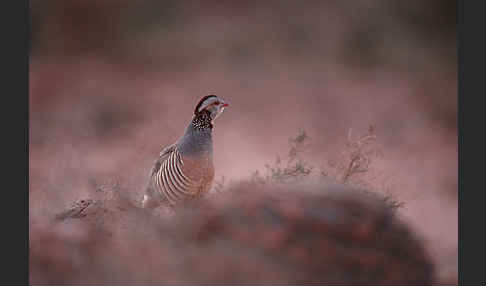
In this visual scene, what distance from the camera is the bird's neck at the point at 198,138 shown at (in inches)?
88.4

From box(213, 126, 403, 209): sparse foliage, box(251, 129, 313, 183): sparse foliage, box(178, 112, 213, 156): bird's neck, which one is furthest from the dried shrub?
box(178, 112, 213, 156): bird's neck

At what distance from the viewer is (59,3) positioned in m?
5.57

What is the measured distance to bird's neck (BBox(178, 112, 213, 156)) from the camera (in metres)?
2.24

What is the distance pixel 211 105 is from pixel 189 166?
1.07 ft

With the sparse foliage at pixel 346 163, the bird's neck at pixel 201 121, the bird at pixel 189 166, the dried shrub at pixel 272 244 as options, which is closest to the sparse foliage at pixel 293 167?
the sparse foliage at pixel 346 163

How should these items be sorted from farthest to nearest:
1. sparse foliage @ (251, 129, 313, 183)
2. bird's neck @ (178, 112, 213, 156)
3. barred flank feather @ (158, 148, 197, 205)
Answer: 1. bird's neck @ (178, 112, 213, 156)
2. barred flank feather @ (158, 148, 197, 205)
3. sparse foliage @ (251, 129, 313, 183)

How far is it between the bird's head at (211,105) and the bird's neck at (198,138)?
25mm

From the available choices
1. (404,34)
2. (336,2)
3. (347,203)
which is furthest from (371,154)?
(336,2)

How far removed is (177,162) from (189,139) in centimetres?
13

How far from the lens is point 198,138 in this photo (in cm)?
226

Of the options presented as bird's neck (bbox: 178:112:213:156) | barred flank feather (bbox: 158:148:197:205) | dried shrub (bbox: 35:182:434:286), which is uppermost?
bird's neck (bbox: 178:112:213:156)

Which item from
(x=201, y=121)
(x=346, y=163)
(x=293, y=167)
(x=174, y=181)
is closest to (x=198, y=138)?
(x=201, y=121)

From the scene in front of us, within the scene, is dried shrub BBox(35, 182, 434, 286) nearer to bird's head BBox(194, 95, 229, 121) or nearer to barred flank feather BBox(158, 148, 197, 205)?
barred flank feather BBox(158, 148, 197, 205)

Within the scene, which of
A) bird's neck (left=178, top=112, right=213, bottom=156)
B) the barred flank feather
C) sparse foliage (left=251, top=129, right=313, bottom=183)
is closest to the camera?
sparse foliage (left=251, top=129, right=313, bottom=183)
